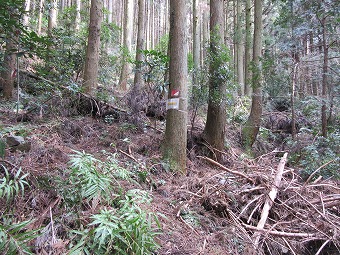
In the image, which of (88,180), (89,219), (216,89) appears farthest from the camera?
(216,89)

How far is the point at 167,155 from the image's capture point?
13.9 feet

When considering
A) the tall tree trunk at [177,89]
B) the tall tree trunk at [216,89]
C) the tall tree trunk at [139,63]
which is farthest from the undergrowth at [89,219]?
the tall tree trunk at [139,63]

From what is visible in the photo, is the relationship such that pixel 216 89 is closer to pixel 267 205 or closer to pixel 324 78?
pixel 267 205

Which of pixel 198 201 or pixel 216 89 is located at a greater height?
pixel 216 89

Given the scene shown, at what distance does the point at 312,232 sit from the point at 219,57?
139 inches

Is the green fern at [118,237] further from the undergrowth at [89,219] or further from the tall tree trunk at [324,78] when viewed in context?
the tall tree trunk at [324,78]

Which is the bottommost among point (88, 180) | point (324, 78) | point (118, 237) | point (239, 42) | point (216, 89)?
point (118, 237)

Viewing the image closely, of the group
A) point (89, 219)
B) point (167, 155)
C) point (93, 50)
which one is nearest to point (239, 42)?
point (93, 50)

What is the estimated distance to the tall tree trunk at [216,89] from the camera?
16.8 ft

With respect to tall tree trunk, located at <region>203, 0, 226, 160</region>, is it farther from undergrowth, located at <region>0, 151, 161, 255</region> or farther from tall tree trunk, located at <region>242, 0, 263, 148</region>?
undergrowth, located at <region>0, 151, 161, 255</region>

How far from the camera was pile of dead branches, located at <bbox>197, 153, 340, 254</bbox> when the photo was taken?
2.76m

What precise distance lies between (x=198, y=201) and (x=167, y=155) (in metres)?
1.17

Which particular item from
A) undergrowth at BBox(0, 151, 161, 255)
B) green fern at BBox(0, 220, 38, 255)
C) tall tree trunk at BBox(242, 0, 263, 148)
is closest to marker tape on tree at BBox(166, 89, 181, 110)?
undergrowth at BBox(0, 151, 161, 255)

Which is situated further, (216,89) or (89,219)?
(216,89)
